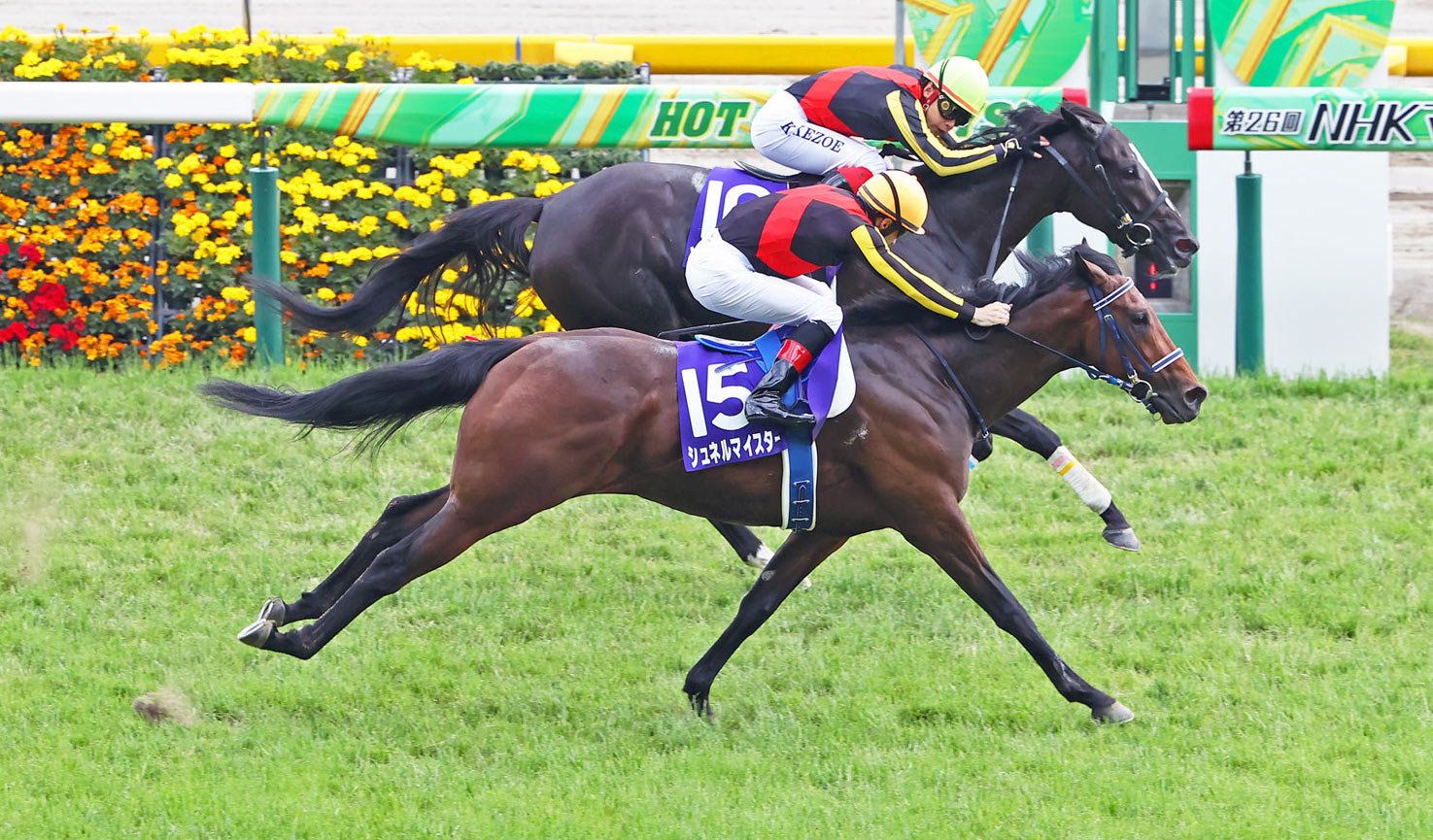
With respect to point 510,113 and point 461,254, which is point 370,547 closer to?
point 461,254

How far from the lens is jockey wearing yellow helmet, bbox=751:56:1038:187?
6.83 meters


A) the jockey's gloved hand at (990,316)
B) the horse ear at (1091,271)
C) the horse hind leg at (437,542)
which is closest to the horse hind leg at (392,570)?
the horse hind leg at (437,542)

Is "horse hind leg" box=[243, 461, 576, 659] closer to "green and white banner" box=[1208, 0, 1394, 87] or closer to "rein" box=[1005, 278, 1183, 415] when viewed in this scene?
"rein" box=[1005, 278, 1183, 415]

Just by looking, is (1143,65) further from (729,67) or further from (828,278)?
(729,67)

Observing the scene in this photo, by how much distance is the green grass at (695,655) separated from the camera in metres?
4.99

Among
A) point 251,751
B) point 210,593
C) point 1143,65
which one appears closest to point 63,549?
point 210,593

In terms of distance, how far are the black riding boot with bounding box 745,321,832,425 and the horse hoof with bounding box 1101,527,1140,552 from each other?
2251 millimetres

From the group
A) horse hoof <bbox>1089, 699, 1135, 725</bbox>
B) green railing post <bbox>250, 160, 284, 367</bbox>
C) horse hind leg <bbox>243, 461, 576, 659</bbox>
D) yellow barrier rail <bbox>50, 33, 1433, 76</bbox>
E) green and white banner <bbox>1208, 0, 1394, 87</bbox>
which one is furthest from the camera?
yellow barrier rail <bbox>50, 33, 1433, 76</bbox>

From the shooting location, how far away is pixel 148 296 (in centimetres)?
935

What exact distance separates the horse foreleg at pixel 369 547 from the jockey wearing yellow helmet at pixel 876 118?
2.21 m

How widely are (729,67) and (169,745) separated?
387 inches

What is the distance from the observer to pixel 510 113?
8953mm

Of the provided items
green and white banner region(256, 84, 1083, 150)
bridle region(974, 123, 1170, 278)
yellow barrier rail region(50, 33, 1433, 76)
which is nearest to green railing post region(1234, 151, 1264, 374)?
green and white banner region(256, 84, 1083, 150)

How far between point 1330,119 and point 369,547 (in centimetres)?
577
